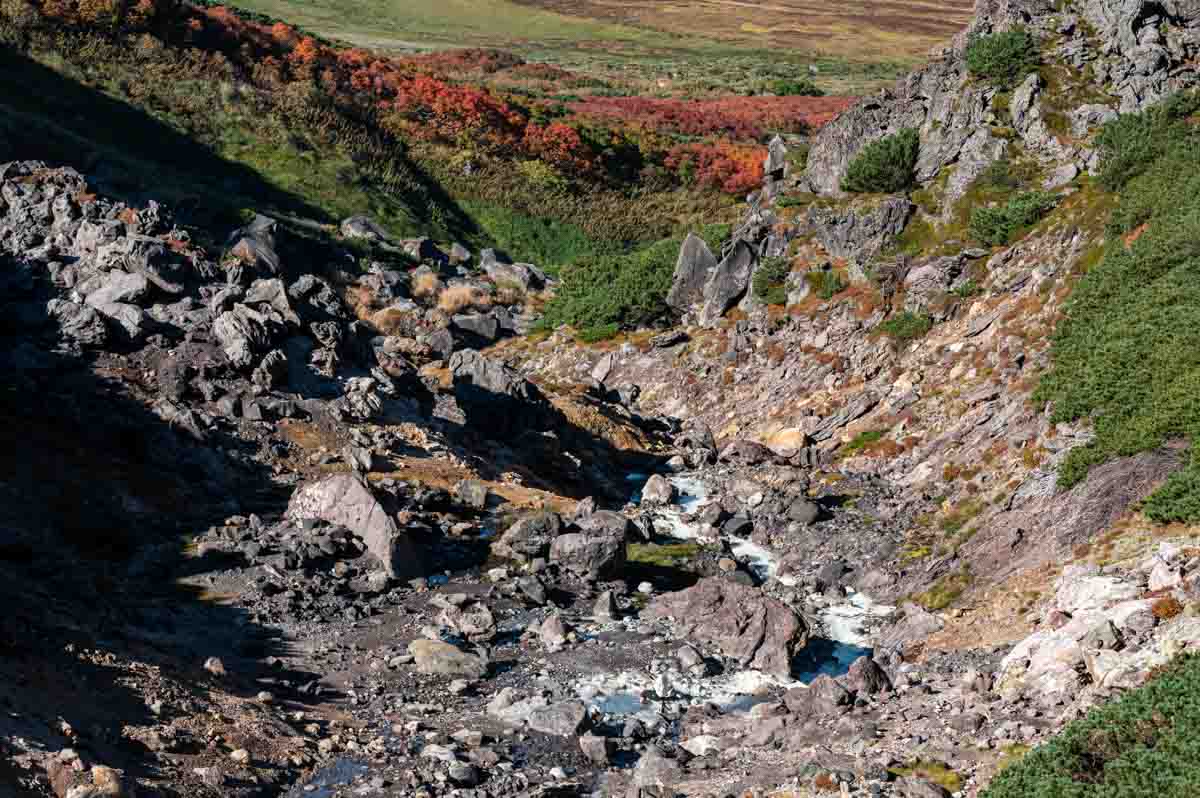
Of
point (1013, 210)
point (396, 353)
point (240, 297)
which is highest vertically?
point (1013, 210)

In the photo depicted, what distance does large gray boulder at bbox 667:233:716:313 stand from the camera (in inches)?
2159

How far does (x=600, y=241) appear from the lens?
8188cm

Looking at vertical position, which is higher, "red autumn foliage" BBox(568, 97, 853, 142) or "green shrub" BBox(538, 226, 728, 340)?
"red autumn foliage" BBox(568, 97, 853, 142)

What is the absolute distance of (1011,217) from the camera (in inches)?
1698

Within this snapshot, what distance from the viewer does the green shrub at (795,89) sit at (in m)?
137

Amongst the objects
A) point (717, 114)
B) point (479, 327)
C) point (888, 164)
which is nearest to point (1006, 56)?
point (888, 164)

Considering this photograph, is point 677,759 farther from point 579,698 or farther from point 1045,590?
point 1045,590

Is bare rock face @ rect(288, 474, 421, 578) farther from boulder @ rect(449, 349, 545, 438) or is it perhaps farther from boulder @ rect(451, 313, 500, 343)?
boulder @ rect(451, 313, 500, 343)

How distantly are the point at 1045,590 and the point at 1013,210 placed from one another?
2349cm

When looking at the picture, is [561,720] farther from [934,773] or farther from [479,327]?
[479,327]

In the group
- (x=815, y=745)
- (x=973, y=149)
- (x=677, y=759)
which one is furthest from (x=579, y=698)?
(x=973, y=149)

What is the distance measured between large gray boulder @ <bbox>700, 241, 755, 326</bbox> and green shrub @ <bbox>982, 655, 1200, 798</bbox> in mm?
36079

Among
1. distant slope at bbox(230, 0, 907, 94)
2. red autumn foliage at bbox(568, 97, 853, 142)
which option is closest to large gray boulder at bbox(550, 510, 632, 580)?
red autumn foliage at bbox(568, 97, 853, 142)

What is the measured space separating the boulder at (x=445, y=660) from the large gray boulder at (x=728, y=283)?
100 feet
